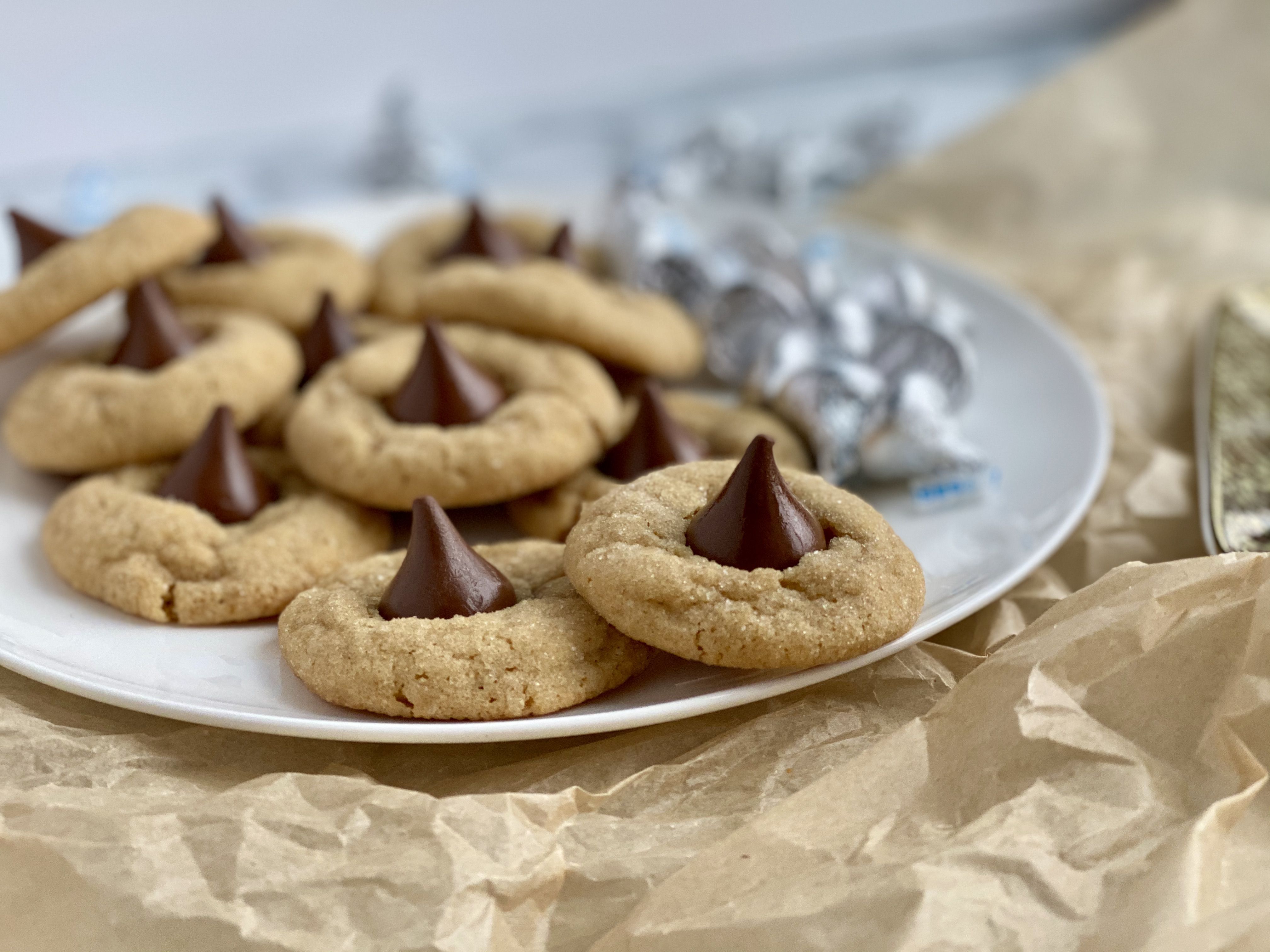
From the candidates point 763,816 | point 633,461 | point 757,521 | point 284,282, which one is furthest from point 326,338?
point 763,816

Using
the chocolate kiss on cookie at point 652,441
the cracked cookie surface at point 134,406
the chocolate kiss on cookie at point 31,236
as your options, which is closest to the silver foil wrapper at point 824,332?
the chocolate kiss on cookie at point 652,441

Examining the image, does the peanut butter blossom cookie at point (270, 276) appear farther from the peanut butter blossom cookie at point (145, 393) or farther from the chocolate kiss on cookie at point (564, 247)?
the chocolate kiss on cookie at point (564, 247)

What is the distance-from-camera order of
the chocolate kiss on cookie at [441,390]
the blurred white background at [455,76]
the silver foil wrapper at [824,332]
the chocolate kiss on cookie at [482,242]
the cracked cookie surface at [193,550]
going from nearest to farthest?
the cracked cookie surface at [193,550]
the chocolate kiss on cookie at [441,390]
the silver foil wrapper at [824,332]
the chocolate kiss on cookie at [482,242]
the blurred white background at [455,76]

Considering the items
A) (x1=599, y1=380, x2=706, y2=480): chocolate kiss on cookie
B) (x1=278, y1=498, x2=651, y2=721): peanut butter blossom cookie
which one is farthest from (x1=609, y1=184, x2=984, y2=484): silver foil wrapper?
(x1=278, y1=498, x2=651, y2=721): peanut butter blossom cookie

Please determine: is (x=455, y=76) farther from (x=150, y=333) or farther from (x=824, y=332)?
(x=150, y=333)

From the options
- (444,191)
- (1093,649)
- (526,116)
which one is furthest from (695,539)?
(526,116)

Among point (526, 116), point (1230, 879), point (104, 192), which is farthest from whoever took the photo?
point (526, 116)

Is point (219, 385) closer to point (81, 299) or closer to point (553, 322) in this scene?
point (81, 299)
